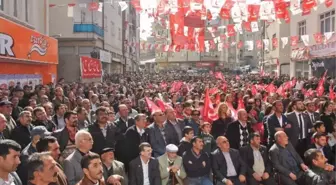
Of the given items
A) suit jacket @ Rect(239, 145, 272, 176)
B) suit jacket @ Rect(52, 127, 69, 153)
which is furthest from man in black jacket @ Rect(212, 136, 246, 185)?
suit jacket @ Rect(52, 127, 69, 153)

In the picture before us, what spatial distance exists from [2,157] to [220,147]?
14.4 ft

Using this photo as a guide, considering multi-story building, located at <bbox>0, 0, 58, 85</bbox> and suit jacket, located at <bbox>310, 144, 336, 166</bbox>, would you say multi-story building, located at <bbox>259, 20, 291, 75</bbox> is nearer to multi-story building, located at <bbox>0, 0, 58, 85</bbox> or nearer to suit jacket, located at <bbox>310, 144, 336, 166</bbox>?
multi-story building, located at <bbox>0, 0, 58, 85</bbox>

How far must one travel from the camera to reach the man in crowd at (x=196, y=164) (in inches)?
295

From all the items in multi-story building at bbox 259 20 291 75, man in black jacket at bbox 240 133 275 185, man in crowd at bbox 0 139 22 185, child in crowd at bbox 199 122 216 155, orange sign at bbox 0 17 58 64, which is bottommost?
man in black jacket at bbox 240 133 275 185

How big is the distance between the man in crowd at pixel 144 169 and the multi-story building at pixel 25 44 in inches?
354

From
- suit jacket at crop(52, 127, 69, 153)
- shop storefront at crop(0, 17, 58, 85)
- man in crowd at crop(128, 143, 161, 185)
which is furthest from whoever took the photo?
shop storefront at crop(0, 17, 58, 85)

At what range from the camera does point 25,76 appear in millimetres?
18125

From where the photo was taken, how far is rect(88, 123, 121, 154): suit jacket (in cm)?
773

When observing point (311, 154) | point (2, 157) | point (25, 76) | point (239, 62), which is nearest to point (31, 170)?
point (2, 157)

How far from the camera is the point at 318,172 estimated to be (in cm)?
722

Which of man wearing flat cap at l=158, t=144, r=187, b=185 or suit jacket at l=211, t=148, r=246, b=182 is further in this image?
suit jacket at l=211, t=148, r=246, b=182

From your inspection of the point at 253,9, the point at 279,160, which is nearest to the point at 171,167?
the point at 279,160

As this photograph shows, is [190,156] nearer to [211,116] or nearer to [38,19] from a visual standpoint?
[211,116]

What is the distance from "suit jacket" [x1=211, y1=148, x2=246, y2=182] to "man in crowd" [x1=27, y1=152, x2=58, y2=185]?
396 cm
